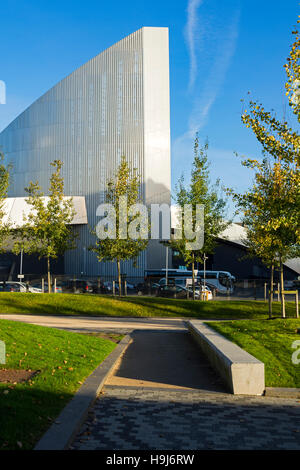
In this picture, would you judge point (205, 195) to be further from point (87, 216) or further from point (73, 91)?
point (73, 91)

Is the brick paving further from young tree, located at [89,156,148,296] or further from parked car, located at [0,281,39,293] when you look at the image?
parked car, located at [0,281,39,293]

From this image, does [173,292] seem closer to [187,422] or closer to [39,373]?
[39,373]

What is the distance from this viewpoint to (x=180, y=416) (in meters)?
6.43

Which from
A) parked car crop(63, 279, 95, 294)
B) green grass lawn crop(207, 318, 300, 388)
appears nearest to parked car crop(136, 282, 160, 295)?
parked car crop(63, 279, 95, 294)

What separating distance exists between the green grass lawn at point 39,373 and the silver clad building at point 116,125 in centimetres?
4145

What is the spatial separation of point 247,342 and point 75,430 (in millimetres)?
6027

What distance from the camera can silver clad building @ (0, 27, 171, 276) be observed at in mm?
54562

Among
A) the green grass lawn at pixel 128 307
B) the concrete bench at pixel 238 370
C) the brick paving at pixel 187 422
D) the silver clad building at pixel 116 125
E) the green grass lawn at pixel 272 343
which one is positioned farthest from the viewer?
the silver clad building at pixel 116 125

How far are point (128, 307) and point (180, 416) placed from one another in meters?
19.2

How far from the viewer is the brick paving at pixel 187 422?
5.30 meters

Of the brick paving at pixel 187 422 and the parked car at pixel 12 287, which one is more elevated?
the brick paving at pixel 187 422

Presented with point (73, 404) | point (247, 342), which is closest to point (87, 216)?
point (247, 342)
